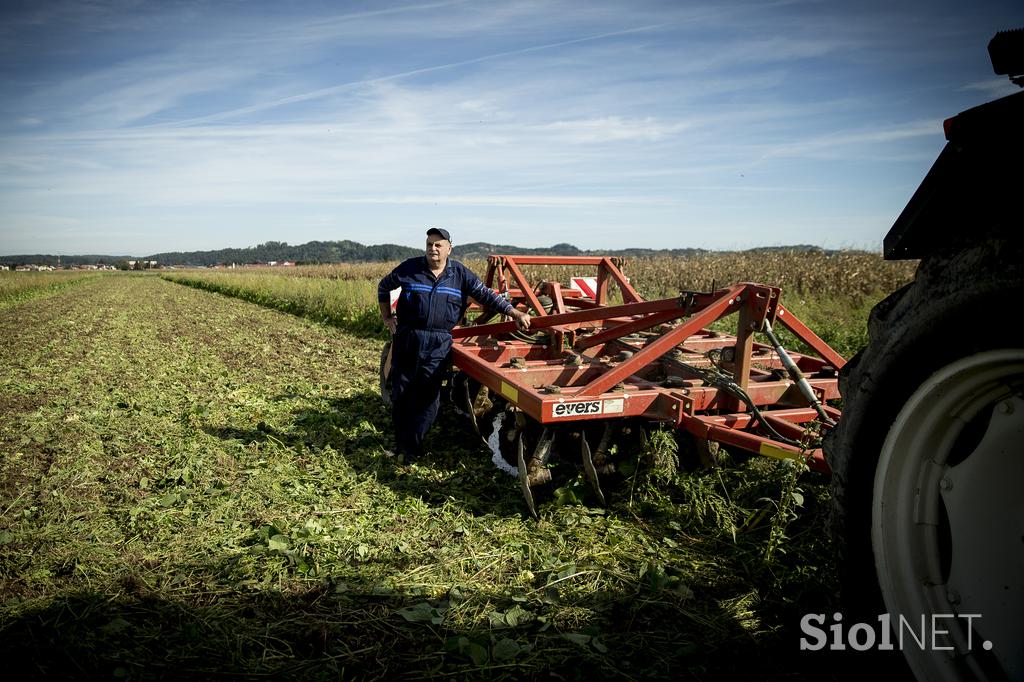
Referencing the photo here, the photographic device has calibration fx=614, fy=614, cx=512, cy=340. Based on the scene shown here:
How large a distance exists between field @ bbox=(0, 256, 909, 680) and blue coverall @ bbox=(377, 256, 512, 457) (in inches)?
13.2

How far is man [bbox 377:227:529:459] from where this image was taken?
4.88 metres

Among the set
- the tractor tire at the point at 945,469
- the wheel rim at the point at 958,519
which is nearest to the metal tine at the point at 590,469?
the tractor tire at the point at 945,469

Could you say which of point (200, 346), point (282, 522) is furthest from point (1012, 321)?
point (200, 346)

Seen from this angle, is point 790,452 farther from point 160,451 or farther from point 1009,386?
point 160,451

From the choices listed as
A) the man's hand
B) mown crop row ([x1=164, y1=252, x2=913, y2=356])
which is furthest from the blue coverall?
mown crop row ([x1=164, y1=252, x2=913, y2=356])

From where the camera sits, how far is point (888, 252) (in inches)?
72.8

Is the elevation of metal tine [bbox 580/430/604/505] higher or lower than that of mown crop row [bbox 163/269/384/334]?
lower

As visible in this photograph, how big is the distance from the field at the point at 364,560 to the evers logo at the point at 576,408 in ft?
1.60

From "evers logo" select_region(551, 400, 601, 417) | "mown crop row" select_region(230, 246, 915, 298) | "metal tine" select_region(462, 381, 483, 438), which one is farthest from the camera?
"mown crop row" select_region(230, 246, 915, 298)

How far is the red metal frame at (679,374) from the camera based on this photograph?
141 inches

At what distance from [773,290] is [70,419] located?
6111 mm

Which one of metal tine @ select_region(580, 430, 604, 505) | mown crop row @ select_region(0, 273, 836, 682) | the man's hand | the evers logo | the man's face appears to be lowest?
mown crop row @ select_region(0, 273, 836, 682)

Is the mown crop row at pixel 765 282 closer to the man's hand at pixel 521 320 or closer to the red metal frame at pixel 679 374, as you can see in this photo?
the red metal frame at pixel 679 374

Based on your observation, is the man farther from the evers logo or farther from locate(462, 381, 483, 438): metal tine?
the evers logo
